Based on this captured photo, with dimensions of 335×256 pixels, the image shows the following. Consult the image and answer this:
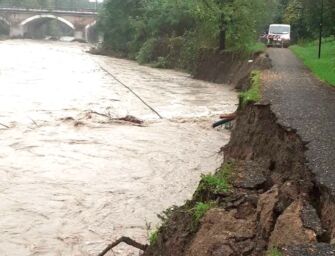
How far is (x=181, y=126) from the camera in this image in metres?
17.6

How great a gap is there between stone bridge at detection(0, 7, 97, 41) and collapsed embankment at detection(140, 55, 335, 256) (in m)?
82.0

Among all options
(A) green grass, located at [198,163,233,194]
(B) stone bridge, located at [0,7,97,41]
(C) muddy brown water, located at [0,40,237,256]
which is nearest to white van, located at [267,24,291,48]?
(C) muddy brown water, located at [0,40,237,256]

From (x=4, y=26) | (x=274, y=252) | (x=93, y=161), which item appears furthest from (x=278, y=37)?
(x=4, y=26)

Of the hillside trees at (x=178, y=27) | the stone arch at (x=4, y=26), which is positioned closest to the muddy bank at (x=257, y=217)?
the hillside trees at (x=178, y=27)

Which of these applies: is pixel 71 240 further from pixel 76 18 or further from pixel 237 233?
pixel 76 18

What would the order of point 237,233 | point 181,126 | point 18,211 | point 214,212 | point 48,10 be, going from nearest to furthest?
point 237,233, point 214,212, point 18,211, point 181,126, point 48,10

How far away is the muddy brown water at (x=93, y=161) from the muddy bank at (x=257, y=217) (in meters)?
2.16

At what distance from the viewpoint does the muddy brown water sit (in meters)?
8.63

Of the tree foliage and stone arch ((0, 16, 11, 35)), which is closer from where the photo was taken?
the tree foliage

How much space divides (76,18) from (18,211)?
3177 inches

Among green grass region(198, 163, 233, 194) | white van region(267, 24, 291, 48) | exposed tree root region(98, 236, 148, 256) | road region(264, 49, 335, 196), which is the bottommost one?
exposed tree root region(98, 236, 148, 256)

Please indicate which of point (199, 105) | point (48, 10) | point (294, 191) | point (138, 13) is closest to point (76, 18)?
point (48, 10)

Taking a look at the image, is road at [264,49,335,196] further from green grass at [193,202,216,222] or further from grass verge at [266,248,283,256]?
grass verge at [266,248,283,256]

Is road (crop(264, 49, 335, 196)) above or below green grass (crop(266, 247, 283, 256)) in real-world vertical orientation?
above
